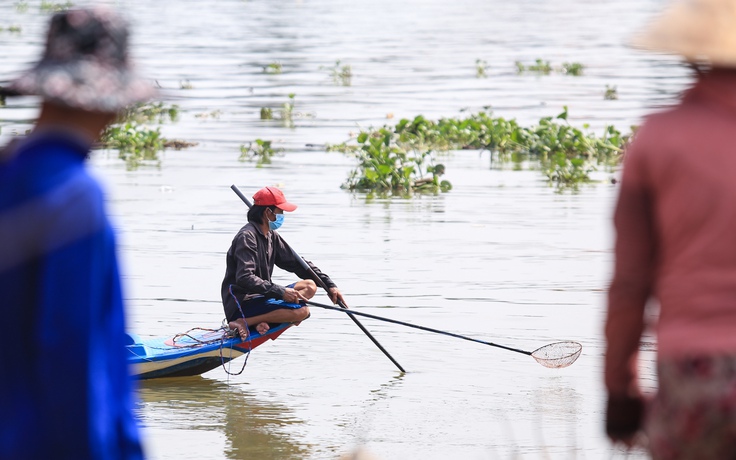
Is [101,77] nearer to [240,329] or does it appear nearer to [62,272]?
[62,272]

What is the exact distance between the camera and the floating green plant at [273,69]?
2823cm

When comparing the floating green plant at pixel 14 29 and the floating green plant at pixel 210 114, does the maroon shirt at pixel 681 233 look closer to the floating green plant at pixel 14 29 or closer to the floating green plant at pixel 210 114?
the floating green plant at pixel 210 114

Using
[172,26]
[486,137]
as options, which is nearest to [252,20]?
[172,26]

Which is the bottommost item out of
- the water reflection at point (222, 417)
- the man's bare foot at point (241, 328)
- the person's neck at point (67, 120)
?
the water reflection at point (222, 417)

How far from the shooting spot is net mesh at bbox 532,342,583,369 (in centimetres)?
783

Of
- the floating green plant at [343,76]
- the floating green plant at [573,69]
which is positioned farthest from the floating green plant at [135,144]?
the floating green plant at [573,69]

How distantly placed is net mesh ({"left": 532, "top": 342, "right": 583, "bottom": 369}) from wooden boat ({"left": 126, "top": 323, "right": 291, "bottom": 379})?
5.26 feet

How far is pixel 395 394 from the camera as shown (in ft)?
25.5

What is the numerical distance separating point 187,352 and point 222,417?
0.61 metres

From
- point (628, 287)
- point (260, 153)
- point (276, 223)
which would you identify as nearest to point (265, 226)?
point (276, 223)

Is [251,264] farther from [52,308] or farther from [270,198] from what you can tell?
[52,308]

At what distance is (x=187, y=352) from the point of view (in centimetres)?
778

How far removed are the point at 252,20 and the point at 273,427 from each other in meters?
39.2

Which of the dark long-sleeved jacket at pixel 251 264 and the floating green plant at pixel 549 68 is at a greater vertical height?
the floating green plant at pixel 549 68
